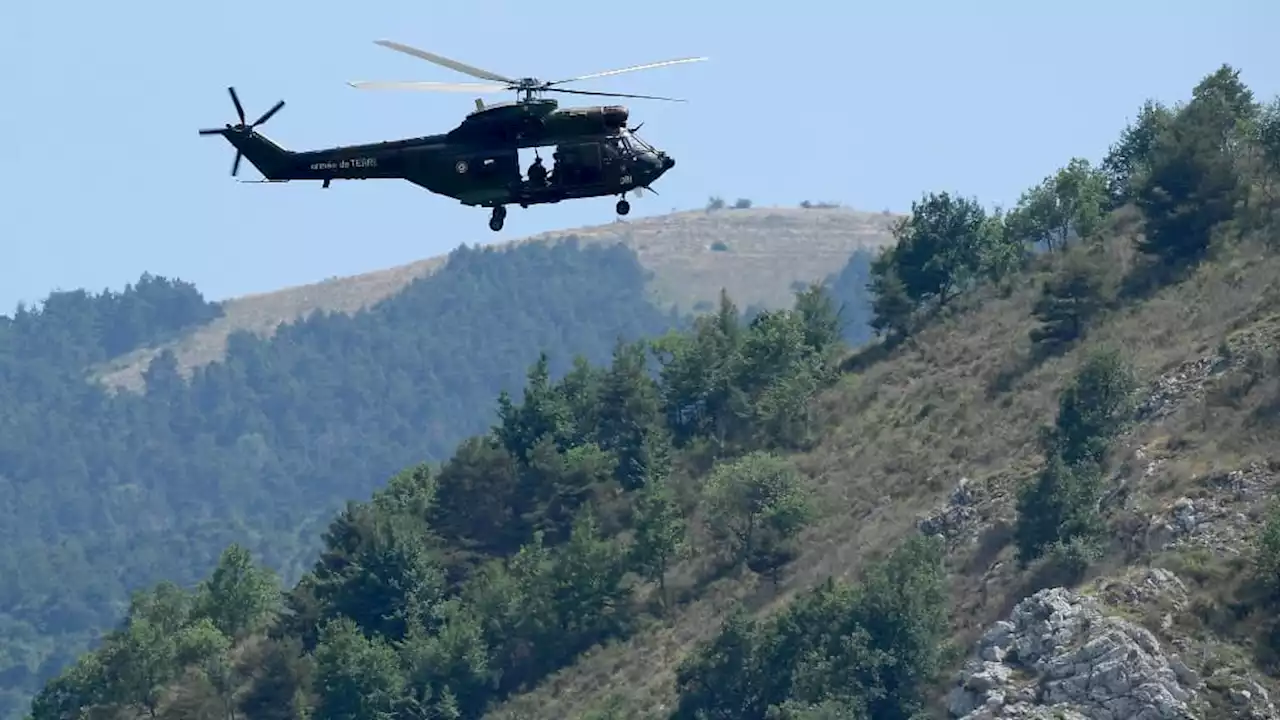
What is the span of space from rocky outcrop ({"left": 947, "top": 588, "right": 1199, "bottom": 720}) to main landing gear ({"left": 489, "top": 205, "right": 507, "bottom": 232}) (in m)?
26.5

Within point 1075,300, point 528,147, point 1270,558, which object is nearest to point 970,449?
point 1075,300

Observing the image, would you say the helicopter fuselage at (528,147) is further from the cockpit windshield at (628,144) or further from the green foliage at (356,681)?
the green foliage at (356,681)

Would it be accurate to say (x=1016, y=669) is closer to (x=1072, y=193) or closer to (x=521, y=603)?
(x=521, y=603)

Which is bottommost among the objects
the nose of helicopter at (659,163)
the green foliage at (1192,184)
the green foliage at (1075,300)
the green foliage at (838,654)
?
the green foliage at (838,654)

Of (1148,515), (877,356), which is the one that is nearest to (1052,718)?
(1148,515)

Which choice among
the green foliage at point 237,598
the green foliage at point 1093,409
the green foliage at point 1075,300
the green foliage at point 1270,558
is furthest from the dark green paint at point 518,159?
the green foliage at point 237,598

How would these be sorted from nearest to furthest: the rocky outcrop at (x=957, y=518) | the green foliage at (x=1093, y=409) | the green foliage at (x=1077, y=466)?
the green foliage at (x=1077, y=466) < the green foliage at (x=1093, y=409) < the rocky outcrop at (x=957, y=518)

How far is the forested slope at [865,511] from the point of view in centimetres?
8981

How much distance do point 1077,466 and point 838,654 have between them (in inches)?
452

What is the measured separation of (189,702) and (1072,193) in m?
51.3

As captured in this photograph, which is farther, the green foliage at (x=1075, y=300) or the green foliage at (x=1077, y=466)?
the green foliage at (x=1075, y=300)

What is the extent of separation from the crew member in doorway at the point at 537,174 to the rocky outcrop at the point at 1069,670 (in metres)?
27.0

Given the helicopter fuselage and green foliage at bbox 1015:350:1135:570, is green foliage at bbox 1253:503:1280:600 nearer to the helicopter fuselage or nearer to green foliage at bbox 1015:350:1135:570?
green foliage at bbox 1015:350:1135:570

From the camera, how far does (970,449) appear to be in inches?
4195
